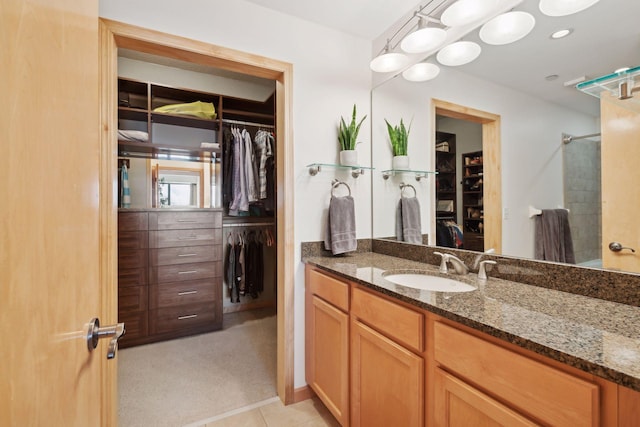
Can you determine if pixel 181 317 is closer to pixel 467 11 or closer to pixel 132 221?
pixel 132 221

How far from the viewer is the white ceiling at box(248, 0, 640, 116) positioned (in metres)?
1.00

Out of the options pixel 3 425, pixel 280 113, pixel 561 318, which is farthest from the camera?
pixel 280 113

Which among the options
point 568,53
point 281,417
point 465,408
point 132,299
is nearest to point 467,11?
point 568,53

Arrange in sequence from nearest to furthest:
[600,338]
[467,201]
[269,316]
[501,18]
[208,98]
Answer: [600,338] < [501,18] < [467,201] < [208,98] < [269,316]

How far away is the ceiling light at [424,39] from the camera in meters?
1.58

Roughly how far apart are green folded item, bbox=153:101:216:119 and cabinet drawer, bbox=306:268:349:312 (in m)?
2.06

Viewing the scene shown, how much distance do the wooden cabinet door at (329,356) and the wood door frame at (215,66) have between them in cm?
16

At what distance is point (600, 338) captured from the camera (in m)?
0.70

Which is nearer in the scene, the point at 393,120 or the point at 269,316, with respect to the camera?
the point at 393,120

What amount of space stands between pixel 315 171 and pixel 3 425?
1.71m

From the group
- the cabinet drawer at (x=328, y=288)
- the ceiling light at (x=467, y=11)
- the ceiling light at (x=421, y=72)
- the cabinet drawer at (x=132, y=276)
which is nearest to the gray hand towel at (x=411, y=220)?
the cabinet drawer at (x=328, y=288)

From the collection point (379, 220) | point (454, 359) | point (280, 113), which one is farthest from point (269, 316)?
point (454, 359)

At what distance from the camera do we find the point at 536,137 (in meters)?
1.26

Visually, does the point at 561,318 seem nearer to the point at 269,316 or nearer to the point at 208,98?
the point at 269,316
